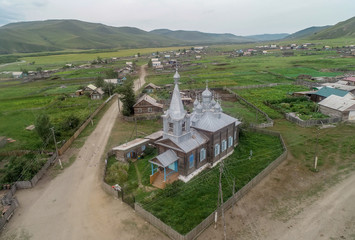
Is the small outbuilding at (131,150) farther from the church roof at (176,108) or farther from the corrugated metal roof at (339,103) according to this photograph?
the corrugated metal roof at (339,103)

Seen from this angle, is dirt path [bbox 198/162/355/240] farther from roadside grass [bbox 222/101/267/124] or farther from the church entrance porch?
roadside grass [bbox 222/101/267/124]

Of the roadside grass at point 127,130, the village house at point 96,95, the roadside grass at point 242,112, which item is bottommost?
the roadside grass at point 127,130

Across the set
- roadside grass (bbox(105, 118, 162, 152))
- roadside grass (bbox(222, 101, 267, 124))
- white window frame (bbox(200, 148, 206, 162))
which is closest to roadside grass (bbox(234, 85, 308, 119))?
roadside grass (bbox(222, 101, 267, 124))

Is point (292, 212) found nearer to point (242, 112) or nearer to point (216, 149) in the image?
point (216, 149)

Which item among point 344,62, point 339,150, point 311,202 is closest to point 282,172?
point 311,202

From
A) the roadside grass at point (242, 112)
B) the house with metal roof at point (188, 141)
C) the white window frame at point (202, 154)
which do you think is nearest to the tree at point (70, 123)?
the house with metal roof at point (188, 141)

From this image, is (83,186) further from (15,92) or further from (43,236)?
(15,92)
